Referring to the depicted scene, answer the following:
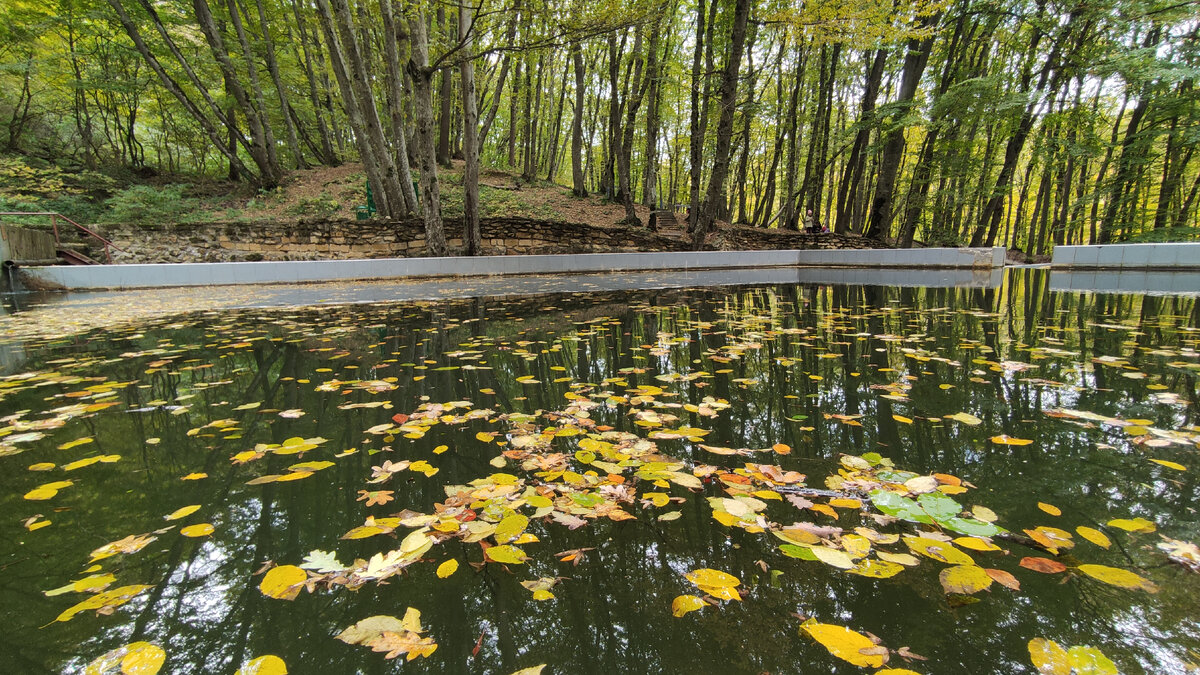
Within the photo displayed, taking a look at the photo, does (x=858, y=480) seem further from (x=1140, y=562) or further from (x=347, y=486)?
(x=347, y=486)

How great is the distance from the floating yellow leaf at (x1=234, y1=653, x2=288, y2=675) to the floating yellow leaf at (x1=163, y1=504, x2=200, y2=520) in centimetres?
79

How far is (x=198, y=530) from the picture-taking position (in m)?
1.32

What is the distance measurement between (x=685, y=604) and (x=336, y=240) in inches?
491

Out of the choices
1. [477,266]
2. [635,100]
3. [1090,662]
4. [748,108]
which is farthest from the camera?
[635,100]

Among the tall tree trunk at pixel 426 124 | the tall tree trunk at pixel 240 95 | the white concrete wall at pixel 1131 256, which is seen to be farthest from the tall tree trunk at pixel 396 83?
the white concrete wall at pixel 1131 256

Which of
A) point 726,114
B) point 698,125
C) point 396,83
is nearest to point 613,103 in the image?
point 698,125

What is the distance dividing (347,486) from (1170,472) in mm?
2683

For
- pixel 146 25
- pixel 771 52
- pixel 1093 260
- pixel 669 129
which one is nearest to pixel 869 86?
pixel 771 52

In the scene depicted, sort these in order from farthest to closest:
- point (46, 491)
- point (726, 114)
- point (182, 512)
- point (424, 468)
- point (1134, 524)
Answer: point (726, 114) < point (424, 468) < point (46, 491) < point (182, 512) < point (1134, 524)

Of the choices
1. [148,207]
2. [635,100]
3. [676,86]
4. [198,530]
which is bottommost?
[198,530]

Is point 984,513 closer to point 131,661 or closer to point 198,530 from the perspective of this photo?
point 131,661

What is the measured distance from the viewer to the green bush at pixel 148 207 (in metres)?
11.7

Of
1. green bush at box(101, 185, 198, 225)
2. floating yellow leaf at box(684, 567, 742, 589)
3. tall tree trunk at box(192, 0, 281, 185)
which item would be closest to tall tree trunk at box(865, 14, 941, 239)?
floating yellow leaf at box(684, 567, 742, 589)

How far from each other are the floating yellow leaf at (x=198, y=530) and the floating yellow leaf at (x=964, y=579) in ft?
6.22
